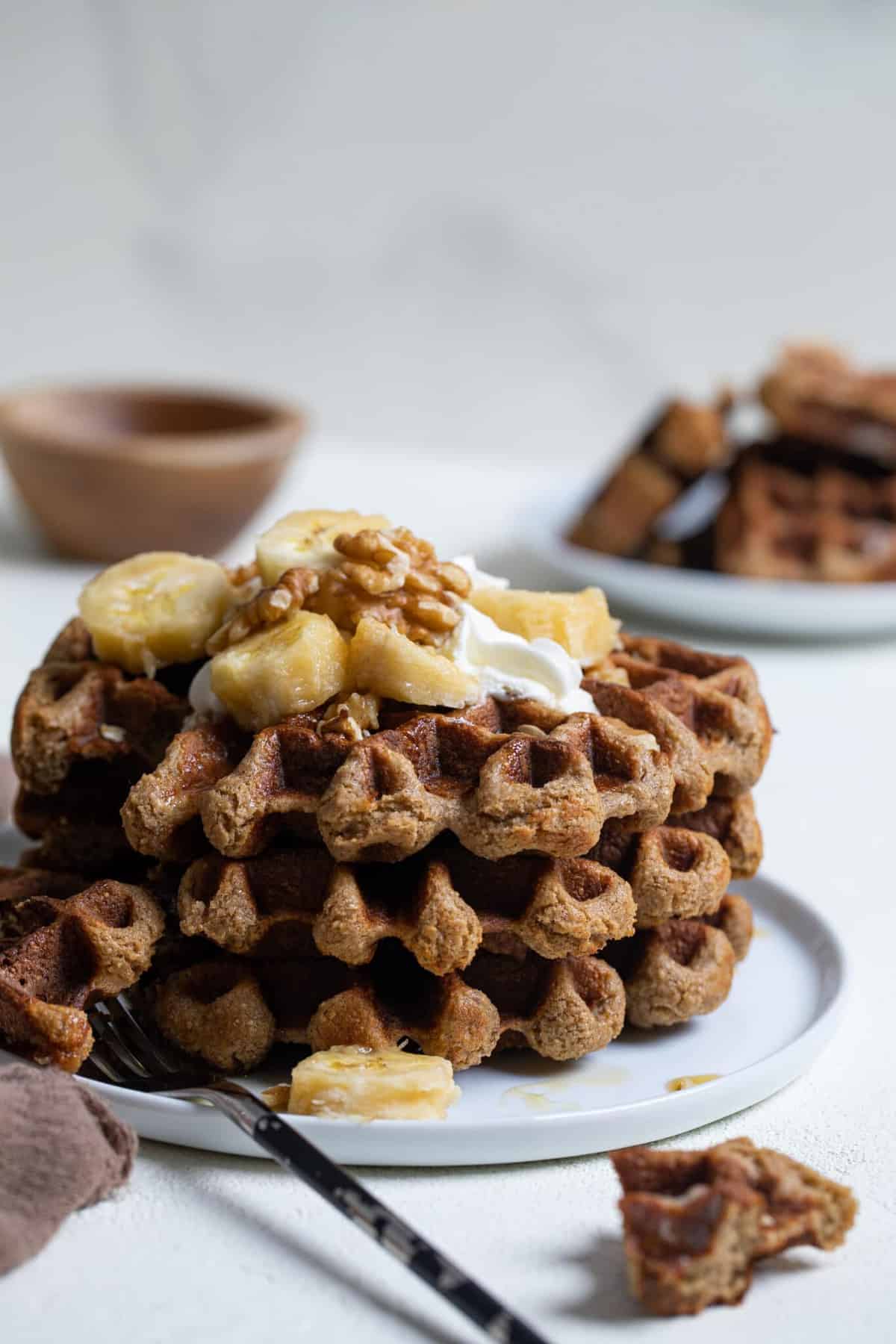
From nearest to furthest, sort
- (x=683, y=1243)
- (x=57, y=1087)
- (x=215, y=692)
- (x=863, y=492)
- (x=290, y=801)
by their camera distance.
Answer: (x=683, y=1243) < (x=57, y=1087) < (x=290, y=801) < (x=215, y=692) < (x=863, y=492)

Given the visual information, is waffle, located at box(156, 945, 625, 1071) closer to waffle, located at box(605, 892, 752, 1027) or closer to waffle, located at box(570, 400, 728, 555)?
waffle, located at box(605, 892, 752, 1027)

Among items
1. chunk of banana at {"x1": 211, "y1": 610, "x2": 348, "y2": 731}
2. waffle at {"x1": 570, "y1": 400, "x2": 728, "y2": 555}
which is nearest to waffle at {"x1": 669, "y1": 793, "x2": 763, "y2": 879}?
chunk of banana at {"x1": 211, "y1": 610, "x2": 348, "y2": 731}

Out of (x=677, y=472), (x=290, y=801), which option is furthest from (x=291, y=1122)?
(x=677, y=472)

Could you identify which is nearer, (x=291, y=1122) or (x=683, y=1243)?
(x=683, y=1243)

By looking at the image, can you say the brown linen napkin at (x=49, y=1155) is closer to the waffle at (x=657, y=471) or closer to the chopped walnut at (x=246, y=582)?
the chopped walnut at (x=246, y=582)

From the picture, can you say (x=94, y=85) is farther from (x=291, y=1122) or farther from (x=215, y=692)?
(x=291, y=1122)
